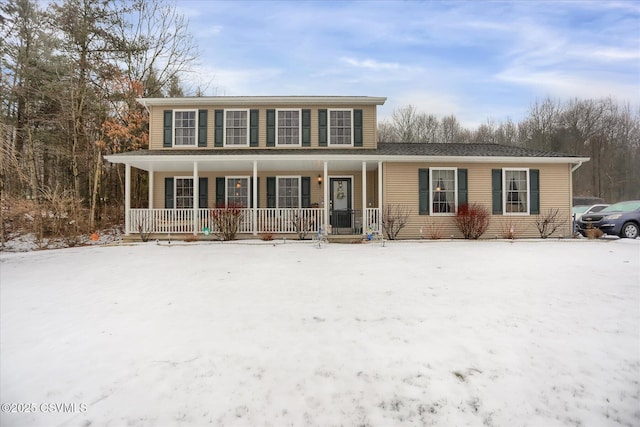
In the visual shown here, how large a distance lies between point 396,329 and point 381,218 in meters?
7.88

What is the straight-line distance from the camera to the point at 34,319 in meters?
4.24

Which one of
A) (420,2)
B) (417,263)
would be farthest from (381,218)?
(420,2)

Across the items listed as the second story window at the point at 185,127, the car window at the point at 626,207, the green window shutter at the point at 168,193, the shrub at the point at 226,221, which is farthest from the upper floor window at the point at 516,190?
the green window shutter at the point at 168,193

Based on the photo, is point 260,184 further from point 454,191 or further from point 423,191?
point 454,191

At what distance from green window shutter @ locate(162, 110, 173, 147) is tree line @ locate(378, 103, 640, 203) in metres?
24.3

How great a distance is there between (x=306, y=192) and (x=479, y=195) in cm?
675

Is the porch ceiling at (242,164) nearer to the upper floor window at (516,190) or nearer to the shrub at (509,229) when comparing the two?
the upper floor window at (516,190)

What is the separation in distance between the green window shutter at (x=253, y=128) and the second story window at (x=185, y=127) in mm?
2339

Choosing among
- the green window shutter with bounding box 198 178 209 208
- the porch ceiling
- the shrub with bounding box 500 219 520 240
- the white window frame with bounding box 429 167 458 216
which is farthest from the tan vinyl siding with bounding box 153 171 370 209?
the shrub with bounding box 500 219 520 240

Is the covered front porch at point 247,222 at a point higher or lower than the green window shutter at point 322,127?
lower

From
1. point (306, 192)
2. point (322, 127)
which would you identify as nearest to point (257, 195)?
point (306, 192)

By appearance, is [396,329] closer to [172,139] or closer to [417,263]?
[417,263]

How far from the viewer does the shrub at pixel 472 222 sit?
11.4 m

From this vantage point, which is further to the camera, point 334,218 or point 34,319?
point 334,218
